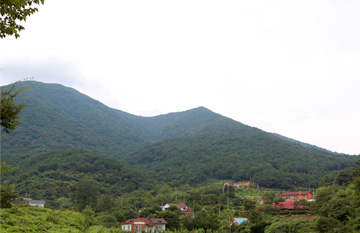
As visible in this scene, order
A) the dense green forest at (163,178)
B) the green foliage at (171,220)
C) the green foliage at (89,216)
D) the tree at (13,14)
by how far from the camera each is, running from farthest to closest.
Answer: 1. the green foliage at (171,220)
2. the dense green forest at (163,178)
3. the green foliage at (89,216)
4. the tree at (13,14)

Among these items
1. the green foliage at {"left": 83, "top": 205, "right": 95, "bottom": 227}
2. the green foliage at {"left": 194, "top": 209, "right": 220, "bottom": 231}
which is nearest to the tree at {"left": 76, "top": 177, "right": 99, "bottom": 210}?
the green foliage at {"left": 83, "top": 205, "right": 95, "bottom": 227}

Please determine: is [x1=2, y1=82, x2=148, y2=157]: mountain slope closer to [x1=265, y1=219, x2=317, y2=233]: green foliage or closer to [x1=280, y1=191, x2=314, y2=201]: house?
[x1=280, y1=191, x2=314, y2=201]: house

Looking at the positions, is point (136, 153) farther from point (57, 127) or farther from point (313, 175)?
point (313, 175)

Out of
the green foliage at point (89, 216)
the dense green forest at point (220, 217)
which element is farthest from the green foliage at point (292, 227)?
the green foliage at point (89, 216)

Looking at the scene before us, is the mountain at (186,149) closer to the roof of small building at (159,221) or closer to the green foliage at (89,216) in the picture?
the green foliage at (89,216)

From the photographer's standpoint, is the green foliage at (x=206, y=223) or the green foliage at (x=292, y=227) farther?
the green foliage at (x=206, y=223)

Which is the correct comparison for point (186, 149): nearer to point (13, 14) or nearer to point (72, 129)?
point (72, 129)

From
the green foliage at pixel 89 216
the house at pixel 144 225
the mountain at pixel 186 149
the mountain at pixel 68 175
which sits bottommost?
the house at pixel 144 225

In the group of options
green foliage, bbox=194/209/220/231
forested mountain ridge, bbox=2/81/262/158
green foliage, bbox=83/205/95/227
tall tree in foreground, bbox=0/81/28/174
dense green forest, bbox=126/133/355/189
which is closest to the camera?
tall tree in foreground, bbox=0/81/28/174
